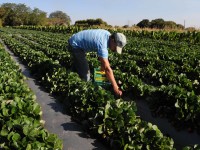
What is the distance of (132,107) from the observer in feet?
18.2

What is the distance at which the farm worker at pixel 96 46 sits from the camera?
641cm

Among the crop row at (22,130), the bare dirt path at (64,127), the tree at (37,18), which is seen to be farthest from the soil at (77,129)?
the tree at (37,18)

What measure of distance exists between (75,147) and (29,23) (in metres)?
94.4

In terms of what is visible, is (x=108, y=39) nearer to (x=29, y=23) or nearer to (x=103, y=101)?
(x=103, y=101)

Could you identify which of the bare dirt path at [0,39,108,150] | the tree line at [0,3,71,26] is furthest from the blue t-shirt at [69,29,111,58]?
the tree line at [0,3,71,26]

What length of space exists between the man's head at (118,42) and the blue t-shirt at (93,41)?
8.1 inches

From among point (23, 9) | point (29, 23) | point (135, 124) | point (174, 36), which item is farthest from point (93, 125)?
point (23, 9)

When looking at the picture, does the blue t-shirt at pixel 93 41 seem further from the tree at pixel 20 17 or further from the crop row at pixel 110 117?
the tree at pixel 20 17

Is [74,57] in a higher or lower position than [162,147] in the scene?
higher

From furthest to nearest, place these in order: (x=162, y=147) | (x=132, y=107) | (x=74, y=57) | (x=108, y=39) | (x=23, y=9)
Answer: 1. (x=23, y=9)
2. (x=74, y=57)
3. (x=108, y=39)
4. (x=132, y=107)
5. (x=162, y=147)

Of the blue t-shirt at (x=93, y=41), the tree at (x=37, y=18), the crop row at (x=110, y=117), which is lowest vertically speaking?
the crop row at (x=110, y=117)

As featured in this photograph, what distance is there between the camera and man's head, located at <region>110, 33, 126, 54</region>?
639 centimetres

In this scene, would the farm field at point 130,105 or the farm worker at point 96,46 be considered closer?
the farm field at point 130,105

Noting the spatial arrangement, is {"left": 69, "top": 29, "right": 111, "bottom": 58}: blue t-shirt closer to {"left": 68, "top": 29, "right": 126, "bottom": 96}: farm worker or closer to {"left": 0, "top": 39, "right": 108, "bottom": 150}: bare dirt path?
{"left": 68, "top": 29, "right": 126, "bottom": 96}: farm worker
